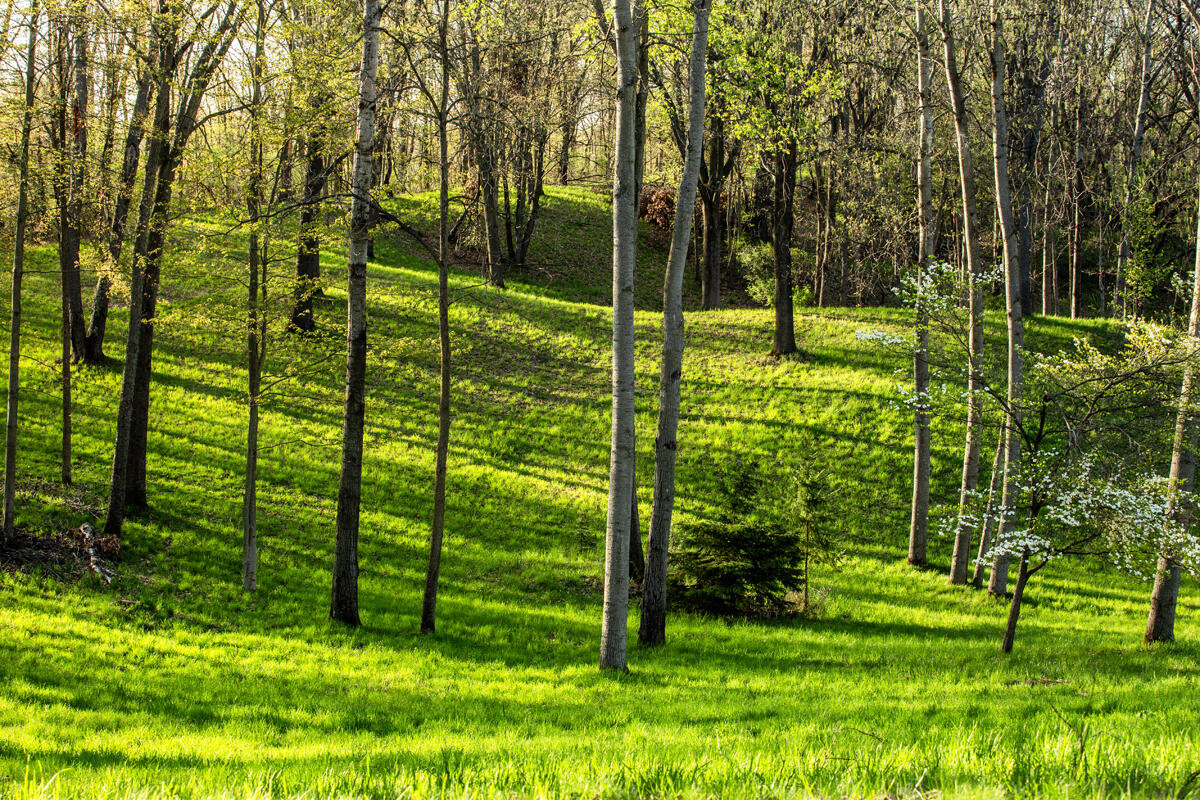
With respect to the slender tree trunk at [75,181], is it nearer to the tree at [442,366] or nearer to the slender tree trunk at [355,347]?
the slender tree trunk at [355,347]

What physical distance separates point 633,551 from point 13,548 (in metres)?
10.3

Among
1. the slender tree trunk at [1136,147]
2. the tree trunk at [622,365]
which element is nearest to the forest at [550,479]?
the tree trunk at [622,365]

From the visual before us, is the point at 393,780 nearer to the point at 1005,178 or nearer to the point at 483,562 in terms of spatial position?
the point at 483,562

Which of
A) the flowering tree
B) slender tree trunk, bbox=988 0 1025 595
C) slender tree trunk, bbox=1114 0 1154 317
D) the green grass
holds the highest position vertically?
slender tree trunk, bbox=1114 0 1154 317

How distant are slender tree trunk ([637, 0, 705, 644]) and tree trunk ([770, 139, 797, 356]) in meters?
11.2

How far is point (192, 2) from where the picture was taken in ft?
42.4

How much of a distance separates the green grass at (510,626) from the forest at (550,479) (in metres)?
0.08

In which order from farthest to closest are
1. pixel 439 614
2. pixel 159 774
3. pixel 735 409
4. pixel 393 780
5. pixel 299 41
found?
pixel 735 409 < pixel 299 41 < pixel 439 614 < pixel 159 774 < pixel 393 780

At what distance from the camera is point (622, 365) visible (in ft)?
29.5

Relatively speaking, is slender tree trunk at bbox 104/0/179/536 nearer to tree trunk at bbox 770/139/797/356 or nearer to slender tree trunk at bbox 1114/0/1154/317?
tree trunk at bbox 770/139/797/356

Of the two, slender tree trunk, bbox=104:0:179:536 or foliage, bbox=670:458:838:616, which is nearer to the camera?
foliage, bbox=670:458:838:616

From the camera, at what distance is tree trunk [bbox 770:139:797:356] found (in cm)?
2144

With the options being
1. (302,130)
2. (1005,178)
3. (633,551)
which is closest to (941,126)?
(1005,178)

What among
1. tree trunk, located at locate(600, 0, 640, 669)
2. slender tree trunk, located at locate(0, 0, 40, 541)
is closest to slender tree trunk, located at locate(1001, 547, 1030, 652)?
tree trunk, located at locate(600, 0, 640, 669)
